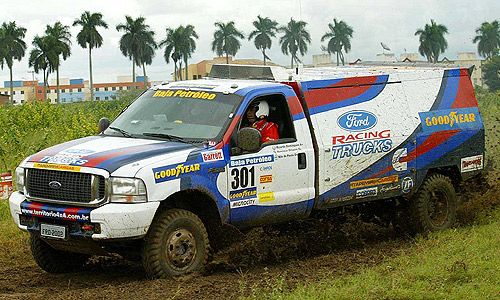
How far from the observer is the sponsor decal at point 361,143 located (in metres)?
10.5

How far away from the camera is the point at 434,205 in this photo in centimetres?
1205

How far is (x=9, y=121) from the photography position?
30.8m

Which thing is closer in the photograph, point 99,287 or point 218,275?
point 99,287

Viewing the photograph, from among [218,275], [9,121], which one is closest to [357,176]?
[218,275]

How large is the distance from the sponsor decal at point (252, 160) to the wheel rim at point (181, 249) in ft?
2.83

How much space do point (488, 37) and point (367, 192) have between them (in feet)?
365

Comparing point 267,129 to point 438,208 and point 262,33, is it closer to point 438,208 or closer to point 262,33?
point 438,208

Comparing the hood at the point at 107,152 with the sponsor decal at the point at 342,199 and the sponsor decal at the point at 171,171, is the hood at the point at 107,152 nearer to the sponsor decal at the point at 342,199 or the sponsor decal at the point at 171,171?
the sponsor decal at the point at 171,171

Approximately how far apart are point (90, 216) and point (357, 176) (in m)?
3.59

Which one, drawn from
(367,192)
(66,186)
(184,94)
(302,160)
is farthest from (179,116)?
(367,192)

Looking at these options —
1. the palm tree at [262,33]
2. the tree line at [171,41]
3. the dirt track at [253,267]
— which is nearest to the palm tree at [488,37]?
the tree line at [171,41]

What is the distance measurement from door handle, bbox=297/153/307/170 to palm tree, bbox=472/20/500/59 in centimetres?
11183

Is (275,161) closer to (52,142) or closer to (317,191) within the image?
(317,191)

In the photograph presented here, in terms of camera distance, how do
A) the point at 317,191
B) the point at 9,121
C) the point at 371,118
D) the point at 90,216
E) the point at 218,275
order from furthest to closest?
the point at 9,121
the point at 371,118
the point at 317,191
the point at 218,275
the point at 90,216
